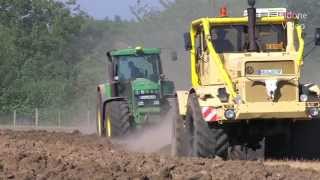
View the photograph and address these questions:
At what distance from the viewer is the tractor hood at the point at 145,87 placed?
2105cm

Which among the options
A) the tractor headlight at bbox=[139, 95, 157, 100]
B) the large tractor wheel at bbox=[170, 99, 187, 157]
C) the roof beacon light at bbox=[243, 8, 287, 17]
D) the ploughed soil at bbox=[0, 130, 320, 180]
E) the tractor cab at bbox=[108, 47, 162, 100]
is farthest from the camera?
the tractor cab at bbox=[108, 47, 162, 100]

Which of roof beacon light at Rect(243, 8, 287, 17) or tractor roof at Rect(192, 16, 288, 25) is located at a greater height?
roof beacon light at Rect(243, 8, 287, 17)

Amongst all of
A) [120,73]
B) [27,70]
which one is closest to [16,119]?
[27,70]

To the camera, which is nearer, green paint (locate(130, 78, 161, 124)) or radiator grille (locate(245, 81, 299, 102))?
radiator grille (locate(245, 81, 299, 102))

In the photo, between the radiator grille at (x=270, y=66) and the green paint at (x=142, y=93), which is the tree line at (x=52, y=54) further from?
the radiator grille at (x=270, y=66)

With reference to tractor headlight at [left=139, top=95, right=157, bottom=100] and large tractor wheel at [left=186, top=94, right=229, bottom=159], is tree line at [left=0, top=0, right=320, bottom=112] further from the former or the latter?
large tractor wheel at [left=186, top=94, right=229, bottom=159]

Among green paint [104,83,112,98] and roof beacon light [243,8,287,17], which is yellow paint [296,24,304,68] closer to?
roof beacon light [243,8,287,17]

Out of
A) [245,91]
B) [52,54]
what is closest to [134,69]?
[245,91]

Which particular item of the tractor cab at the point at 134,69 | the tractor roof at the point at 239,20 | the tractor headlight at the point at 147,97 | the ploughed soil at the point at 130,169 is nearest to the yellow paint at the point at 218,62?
the tractor roof at the point at 239,20

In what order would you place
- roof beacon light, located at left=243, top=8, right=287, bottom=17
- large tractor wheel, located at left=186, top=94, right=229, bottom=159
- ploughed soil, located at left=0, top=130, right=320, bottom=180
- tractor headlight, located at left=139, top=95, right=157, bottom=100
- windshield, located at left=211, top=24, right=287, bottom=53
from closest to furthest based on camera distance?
ploughed soil, located at left=0, top=130, right=320, bottom=180, large tractor wheel, located at left=186, top=94, right=229, bottom=159, windshield, located at left=211, top=24, right=287, bottom=53, roof beacon light, located at left=243, top=8, right=287, bottom=17, tractor headlight, located at left=139, top=95, right=157, bottom=100

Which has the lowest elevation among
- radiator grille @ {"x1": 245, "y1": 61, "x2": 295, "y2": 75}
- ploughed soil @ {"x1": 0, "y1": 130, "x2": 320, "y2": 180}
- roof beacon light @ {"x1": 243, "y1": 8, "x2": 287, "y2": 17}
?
ploughed soil @ {"x1": 0, "y1": 130, "x2": 320, "y2": 180}

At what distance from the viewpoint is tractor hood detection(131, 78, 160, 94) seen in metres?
21.0

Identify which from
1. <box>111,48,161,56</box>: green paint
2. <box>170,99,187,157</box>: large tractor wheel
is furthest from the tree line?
<box>170,99,187,157</box>: large tractor wheel

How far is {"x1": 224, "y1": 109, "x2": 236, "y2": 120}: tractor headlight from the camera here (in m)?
13.5
